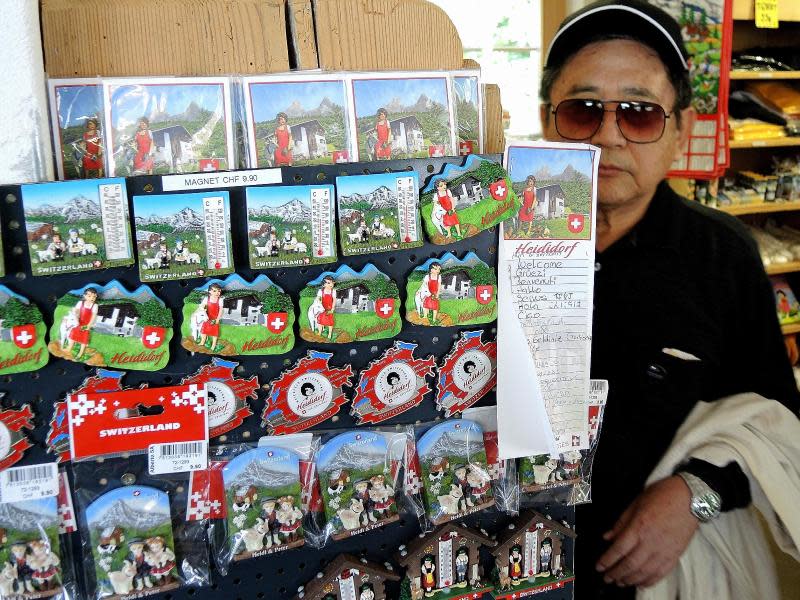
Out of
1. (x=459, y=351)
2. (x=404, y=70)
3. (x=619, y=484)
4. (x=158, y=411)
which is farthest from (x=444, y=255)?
(x=619, y=484)

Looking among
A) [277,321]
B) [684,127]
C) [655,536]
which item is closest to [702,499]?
[655,536]

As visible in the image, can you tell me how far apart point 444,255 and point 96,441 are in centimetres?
49

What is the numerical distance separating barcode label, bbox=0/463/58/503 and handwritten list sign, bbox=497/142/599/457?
23.1 inches

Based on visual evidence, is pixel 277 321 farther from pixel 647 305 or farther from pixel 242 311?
pixel 647 305

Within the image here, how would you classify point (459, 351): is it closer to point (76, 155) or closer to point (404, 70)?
point (404, 70)

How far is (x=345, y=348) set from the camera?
841 millimetres

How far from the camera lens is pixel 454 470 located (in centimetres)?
91

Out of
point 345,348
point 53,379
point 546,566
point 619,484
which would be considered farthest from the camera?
point 619,484

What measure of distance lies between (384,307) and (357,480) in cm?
24

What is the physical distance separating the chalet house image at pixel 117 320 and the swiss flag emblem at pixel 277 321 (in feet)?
0.49

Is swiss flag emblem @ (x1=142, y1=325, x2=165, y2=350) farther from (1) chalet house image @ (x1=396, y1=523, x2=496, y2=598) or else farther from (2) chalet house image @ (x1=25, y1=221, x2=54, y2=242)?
(1) chalet house image @ (x1=396, y1=523, x2=496, y2=598)

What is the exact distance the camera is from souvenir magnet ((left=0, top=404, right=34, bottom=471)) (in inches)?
28.7

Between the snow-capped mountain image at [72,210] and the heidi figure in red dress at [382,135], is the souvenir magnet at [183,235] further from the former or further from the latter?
the heidi figure in red dress at [382,135]

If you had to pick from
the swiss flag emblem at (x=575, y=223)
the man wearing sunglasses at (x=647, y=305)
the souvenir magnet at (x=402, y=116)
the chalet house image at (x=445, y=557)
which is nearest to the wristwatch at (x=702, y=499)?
the man wearing sunglasses at (x=647, y=305)
